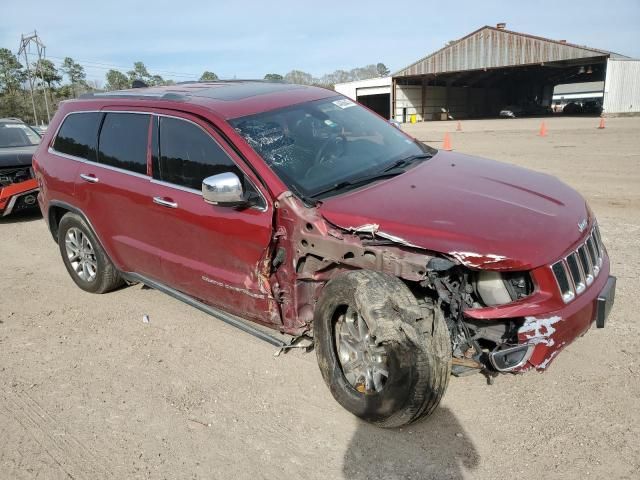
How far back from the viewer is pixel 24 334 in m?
4.41

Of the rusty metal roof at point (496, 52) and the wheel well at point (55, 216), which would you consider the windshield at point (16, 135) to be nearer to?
the wheel well at point (55, 216)

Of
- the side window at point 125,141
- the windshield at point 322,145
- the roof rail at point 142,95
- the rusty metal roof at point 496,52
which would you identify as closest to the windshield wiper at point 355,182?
the windshield at point 322,145

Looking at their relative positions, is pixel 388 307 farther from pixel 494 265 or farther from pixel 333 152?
pixel 333 152

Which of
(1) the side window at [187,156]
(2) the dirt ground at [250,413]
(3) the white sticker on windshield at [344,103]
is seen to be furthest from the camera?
(3) the white sticker on windshield at [344,103]

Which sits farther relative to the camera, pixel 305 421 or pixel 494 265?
pixel 305 421

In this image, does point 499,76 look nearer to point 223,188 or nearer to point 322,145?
point 322,145

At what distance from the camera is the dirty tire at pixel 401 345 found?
2637 millimetres

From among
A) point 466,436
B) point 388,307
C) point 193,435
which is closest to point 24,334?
point 193,435

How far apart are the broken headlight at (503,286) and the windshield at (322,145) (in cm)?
108

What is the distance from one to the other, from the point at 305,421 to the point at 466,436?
935 mm

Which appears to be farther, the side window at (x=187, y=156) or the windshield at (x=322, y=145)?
the side window at (x=187, y=156)

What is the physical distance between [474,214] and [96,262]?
373cm

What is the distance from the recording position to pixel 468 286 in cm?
276

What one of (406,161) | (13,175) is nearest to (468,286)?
(406,161)
